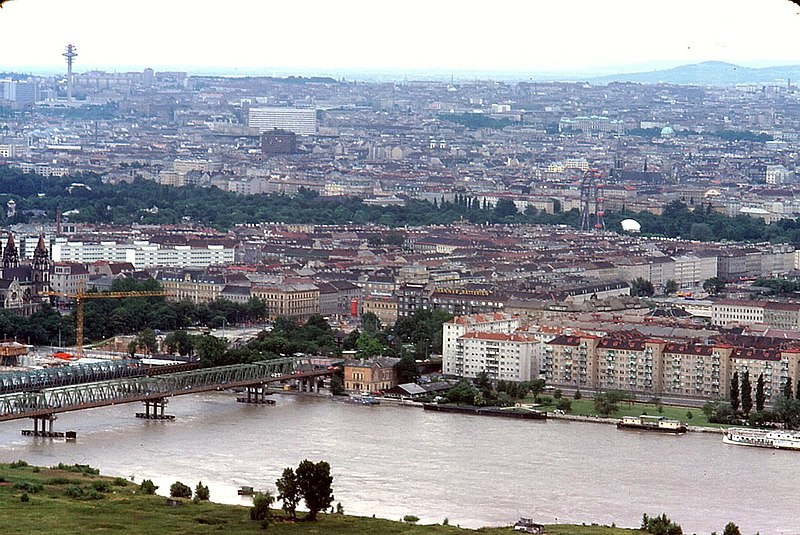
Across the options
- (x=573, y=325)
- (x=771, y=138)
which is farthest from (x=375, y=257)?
(x=771, y=138)

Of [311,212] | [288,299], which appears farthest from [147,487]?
[311,212]

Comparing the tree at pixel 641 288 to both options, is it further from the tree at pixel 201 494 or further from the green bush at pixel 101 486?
the green bush at pixel 101 486

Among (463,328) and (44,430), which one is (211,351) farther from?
(44,430)

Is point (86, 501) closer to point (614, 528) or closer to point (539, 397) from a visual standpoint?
point (614, 528)

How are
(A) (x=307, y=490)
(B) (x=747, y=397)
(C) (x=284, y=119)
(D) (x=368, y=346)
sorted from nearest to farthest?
(A) (x=307, y=490) < (B) (x=747, y=397) < (D) (x=368, y=346) < (C) (x=284, y=119)

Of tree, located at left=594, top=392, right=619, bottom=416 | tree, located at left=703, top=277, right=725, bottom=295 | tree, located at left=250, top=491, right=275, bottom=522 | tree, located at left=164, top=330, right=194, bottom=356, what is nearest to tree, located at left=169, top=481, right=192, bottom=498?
tree, located at left=250, top=491, right=275, bottom=522

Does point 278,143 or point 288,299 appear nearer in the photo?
point 288,299

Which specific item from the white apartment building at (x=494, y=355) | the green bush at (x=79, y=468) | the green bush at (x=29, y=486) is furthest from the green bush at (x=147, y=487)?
the white apartment building at (x=494, y=355)
